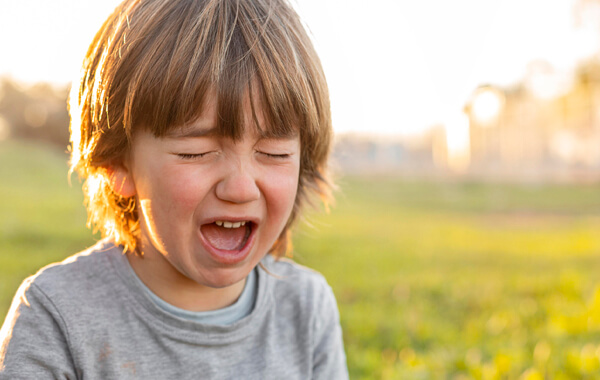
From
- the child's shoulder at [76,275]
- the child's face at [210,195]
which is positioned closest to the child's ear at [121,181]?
the child's face at [210,195]

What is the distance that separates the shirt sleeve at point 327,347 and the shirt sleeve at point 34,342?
27.4 inches

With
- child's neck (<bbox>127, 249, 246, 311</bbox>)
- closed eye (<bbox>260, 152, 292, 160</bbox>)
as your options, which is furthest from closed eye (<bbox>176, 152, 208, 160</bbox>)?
child's neck (<bbox>127, 249, 246, 311</bbox>)

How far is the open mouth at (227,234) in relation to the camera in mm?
1425

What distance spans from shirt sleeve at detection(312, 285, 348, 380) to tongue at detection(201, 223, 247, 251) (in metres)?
0.44

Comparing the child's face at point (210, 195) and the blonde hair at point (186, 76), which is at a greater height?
the blonde hair at point (186, 76)

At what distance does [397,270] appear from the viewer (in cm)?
541

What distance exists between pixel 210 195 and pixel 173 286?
0.33 meters

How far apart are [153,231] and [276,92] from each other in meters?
0.46

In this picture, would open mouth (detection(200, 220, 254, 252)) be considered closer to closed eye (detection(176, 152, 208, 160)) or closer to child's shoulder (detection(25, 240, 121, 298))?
closed eye (detection(176, 152, 208, 160))

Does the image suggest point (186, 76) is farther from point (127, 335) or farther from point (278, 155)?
point (127, 335)

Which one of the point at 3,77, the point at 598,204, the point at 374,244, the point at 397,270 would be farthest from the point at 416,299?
the point at 3,77

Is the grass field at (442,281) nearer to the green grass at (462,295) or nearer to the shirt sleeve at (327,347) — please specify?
the green grass at (462,295)

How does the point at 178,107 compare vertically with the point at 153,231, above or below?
above

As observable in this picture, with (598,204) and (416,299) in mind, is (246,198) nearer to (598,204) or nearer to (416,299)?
(416,299)
